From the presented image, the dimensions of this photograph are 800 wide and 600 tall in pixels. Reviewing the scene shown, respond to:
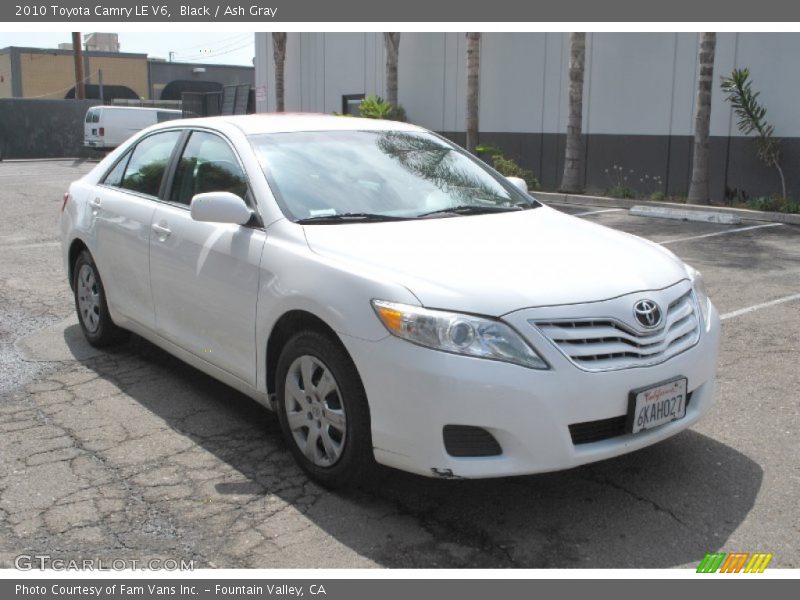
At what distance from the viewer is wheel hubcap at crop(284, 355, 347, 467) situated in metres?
3.88

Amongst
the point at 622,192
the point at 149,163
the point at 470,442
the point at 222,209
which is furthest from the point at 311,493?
the point at 622,192

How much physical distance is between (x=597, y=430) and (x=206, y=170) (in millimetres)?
2691

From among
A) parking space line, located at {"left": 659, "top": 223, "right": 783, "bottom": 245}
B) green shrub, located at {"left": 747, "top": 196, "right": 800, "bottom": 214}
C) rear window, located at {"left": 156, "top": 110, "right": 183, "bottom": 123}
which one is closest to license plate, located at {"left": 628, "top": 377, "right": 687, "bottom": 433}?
parking space line, located at {"left": 659, "top": 223, "right": 783, "bottom": 245}

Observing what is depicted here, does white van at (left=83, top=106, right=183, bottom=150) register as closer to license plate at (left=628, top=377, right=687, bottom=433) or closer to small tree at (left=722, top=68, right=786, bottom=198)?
small tree at (left=722, top=68, right=786, bottom=198)

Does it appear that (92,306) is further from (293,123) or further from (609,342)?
(609,342)

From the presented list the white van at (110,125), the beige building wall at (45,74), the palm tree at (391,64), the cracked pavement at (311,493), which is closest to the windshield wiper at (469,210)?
the cracked pavement at (311,493)

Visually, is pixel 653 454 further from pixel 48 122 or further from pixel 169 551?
pixel 48 122

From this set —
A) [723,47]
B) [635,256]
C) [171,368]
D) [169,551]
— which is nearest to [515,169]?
[723,47]

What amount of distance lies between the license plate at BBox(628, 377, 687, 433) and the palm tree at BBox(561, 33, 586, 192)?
13232mm

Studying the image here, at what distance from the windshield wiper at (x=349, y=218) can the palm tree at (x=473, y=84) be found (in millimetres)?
14611

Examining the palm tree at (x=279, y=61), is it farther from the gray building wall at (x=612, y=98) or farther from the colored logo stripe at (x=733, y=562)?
the colored logo stripe at (x=733, y=562)

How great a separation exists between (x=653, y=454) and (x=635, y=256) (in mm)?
1004

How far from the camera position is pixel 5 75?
46.5m

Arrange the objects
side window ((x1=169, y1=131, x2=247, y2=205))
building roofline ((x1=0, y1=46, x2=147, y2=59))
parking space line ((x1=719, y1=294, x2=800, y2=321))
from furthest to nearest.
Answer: building roofline ((x1=0, y1=46, x2=147, y2=59)), parking space line ((x1=719, y1=294, x2=800, y2=321)), side window ((x1=169, y1=131, x2=247, y2=205))
